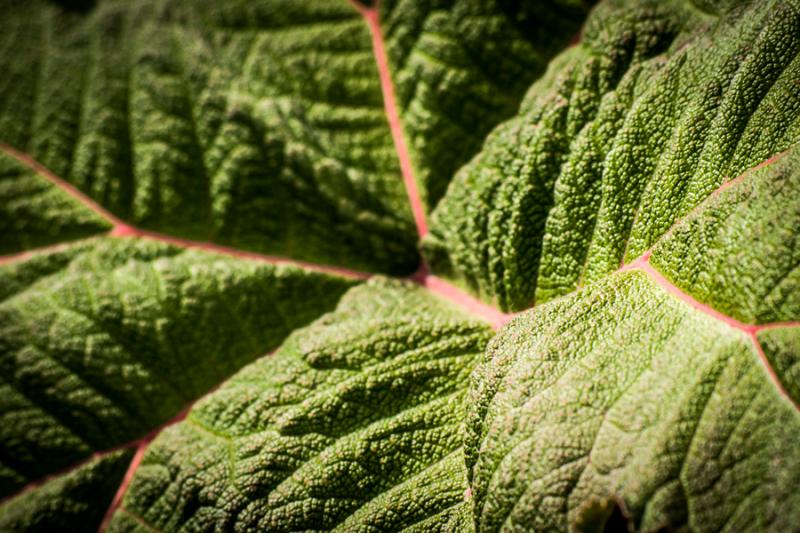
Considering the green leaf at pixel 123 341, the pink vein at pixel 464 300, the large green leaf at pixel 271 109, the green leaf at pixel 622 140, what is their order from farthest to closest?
the large green leaf at pixel 271 109, the green leaf at pixel 123 341, the pink vein at pixel 464 300, the green leaf at pixel 622 140

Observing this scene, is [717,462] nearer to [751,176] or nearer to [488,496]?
[488,496]

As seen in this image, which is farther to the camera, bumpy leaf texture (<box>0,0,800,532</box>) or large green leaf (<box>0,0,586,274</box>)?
large green leaf (<box>0,0,586,274</box>)

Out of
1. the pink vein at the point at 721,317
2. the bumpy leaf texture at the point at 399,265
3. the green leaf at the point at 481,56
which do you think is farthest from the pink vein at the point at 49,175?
the pink vein at the point at 721,317

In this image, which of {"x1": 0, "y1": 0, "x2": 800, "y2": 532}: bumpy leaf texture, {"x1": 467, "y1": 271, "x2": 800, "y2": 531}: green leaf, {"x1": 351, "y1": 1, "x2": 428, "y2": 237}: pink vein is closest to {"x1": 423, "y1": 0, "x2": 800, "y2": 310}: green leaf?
{"x1": 0, "y1": 0, "x2": 800, "y2": 532}: bumpy leaf texture

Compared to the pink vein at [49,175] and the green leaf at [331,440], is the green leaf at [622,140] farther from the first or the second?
the pink vein at [49,175]

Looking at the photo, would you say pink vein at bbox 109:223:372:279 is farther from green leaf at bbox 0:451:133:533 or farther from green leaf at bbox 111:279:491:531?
green leaf at bbox 0:451:133:533

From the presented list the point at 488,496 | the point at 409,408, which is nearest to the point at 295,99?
the point at 409,408

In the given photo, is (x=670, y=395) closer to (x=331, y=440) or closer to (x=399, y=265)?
(x=331, y=440)
